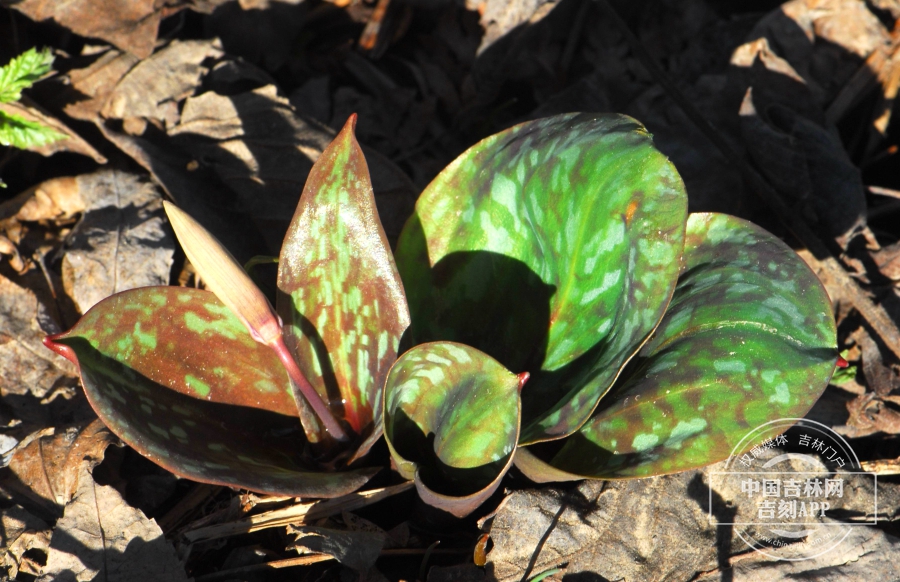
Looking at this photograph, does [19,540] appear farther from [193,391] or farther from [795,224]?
[795,224]

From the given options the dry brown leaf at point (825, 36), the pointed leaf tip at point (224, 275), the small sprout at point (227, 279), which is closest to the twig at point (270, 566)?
the small sprout at point (227, 279)

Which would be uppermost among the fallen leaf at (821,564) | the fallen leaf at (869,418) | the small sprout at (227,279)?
the small sprout at (227,279)

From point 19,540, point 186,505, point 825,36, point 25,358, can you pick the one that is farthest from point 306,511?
point 825,36

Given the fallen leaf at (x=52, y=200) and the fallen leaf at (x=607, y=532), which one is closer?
the fallen leaf at (x=607, y=532)

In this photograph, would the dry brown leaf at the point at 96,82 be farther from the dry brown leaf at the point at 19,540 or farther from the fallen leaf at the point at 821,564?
the fallen leaf at the point at 821,564

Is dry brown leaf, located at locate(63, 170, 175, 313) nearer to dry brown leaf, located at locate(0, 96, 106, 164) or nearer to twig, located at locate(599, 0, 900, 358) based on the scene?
dry brown leaf, located at locate(0, 96, 106, 164)

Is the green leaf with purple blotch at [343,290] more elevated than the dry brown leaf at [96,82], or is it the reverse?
the dry brown leaf at [96,82]
